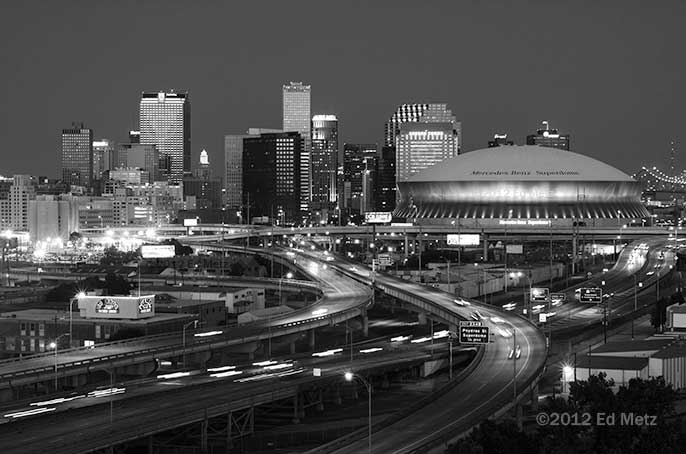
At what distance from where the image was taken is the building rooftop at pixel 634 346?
77188 millimetres

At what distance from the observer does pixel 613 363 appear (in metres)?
70.6

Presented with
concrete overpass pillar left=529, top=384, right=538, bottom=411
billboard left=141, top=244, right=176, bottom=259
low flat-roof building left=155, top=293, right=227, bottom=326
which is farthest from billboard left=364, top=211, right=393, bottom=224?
concrete overpass pillar left=529, top=384, right=538, bottom=411

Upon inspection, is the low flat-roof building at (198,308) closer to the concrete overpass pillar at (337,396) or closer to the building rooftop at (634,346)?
the concrete overpass pillar at (337,396)

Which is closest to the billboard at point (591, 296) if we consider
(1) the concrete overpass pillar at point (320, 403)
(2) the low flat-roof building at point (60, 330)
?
(2) the low flat-roof building at point (60, 330)

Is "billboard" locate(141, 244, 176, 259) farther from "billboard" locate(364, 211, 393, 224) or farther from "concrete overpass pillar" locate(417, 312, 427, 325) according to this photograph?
"concrete overpass pillar" locate(417, 312, 427, 325)

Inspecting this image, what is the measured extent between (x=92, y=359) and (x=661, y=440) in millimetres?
34223

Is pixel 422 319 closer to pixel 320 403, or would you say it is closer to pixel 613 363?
pixel 613 363

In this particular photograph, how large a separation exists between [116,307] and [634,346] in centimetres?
3535

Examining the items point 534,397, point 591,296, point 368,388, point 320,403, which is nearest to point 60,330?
point 320,403

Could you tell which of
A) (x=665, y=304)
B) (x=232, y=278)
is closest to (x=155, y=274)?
(x=232, y=278)

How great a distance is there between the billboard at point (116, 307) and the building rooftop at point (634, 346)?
3110 cm

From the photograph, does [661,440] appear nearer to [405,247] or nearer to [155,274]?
[155,274]

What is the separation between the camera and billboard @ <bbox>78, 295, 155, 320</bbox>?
9200cm

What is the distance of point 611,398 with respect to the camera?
175ft
